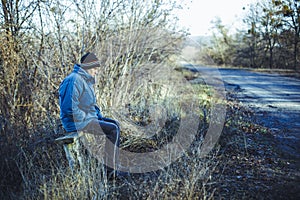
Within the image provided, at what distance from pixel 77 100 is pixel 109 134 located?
657 mm

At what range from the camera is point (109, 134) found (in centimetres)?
421

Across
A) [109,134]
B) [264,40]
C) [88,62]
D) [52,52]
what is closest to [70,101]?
[88,62]

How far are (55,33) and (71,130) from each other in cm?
238

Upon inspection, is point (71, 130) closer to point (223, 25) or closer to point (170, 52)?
point (170, 52)

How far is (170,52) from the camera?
8.73 m

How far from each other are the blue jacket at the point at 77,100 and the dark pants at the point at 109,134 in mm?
113

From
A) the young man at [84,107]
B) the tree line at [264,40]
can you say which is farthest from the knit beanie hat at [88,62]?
the tree line at [264,40]

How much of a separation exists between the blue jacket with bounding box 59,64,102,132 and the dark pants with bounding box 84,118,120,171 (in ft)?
0.37

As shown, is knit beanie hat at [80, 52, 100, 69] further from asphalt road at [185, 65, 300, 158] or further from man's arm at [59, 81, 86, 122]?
asphalt road at [185, 65, 300, 158]

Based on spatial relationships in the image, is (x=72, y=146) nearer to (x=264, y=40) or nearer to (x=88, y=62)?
(x=88, y=62)

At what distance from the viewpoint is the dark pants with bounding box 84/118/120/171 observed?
4145 mm

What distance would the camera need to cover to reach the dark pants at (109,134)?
4.14 metres

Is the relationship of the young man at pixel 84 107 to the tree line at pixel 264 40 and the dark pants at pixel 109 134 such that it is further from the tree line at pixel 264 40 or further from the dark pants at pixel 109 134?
the tree line at pixel 264 40

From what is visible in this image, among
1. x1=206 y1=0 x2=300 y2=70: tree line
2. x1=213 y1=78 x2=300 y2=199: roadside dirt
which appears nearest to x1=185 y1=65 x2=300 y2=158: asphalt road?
x1=213 y1=78 x2=300 y2=199: roadside dirt
